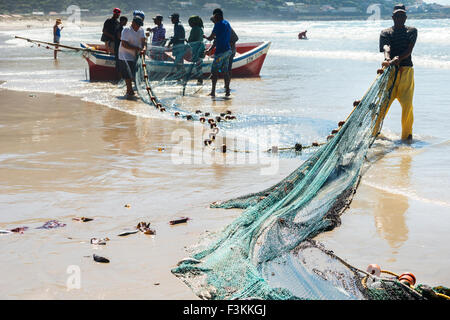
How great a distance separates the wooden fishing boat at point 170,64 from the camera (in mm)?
11883

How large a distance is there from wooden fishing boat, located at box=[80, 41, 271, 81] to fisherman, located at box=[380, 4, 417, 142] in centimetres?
546

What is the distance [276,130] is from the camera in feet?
27.7

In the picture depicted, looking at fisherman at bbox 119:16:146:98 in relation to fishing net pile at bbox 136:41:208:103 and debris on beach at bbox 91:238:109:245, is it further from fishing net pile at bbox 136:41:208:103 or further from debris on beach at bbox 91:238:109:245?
debris on beach at bbox 91:238:109:245

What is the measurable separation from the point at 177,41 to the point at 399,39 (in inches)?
266

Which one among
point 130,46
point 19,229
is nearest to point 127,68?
point 130,46

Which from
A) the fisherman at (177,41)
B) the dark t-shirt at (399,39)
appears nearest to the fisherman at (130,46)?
the fisherman at (177,41)

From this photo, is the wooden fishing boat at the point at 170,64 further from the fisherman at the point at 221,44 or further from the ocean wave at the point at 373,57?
the ocean wave at the point at 373,57

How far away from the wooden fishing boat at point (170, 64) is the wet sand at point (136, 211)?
4052 mm

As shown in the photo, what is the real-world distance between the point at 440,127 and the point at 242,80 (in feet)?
24.2

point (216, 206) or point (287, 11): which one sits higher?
point (287, 11)

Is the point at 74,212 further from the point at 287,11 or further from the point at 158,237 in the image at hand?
the point at 287,11

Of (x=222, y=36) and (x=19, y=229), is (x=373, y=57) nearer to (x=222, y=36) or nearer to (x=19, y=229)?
(x=222, y=36)

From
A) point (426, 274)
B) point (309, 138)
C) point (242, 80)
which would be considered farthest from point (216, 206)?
point (242, 80)

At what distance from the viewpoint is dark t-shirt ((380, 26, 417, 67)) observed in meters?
6.95
